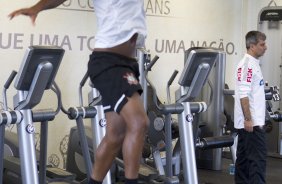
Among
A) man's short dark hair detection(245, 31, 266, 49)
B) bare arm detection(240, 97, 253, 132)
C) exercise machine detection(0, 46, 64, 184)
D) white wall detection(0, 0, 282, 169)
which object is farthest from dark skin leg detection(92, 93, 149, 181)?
white wall detection(0, 0, 282, 169)

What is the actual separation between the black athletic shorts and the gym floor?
3.14m

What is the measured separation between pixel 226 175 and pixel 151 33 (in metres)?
1.93

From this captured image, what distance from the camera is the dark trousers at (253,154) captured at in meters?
4.66

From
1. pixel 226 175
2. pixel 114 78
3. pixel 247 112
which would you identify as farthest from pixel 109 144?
pixel 226 175

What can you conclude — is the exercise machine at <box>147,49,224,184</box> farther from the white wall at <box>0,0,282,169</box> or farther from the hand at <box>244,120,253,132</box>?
the white wall at <box>0,0,282,169</box>

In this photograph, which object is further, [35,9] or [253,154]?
[253,154]

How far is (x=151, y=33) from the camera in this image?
6223 millimetres

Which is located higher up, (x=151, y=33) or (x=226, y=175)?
(x=151, y=33)

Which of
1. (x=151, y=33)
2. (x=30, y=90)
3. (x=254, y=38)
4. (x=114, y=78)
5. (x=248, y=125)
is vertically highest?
(x=151, y=33)

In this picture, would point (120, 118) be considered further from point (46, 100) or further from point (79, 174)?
point (46, 100)

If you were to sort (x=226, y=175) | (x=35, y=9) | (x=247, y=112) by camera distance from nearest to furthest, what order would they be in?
(x=35, y=9) → (x=247, y=112) → (x=226, y=175)

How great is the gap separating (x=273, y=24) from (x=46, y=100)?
11.9 feet

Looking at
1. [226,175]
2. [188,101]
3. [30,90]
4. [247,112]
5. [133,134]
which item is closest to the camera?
[133,134]

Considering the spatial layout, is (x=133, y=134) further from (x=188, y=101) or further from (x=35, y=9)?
(x=188, y=101)
